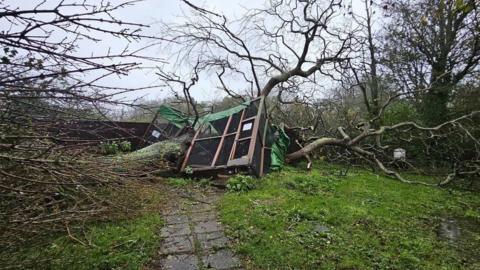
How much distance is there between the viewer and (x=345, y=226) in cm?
403

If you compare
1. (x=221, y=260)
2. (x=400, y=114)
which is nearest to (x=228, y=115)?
(x=221, y=260)

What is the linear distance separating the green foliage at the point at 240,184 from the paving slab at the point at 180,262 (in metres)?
2.34

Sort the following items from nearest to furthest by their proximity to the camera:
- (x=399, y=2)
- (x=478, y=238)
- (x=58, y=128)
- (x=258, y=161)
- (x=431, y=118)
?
(x=58, y=128)
(x=478, y=238)
(x=258, y=161)
(x=431, y=118)
(x=399, y=2)

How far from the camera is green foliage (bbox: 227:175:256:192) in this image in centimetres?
559

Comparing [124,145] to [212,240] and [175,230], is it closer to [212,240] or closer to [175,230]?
[175,230]

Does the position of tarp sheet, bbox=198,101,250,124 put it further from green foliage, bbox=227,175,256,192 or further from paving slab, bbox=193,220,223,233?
paving slab, bbox=193,220,223,233

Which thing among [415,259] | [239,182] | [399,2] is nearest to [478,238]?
[415,259]

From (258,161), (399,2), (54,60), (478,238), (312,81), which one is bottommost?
(478,238)

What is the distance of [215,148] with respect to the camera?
Result: 701cm

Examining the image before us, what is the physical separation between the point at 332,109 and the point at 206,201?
8091 millimetres

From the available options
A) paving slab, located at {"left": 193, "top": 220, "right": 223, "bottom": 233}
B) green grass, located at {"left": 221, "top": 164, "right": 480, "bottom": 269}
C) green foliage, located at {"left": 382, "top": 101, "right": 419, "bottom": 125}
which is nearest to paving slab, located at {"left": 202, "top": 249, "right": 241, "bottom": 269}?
green grass, located at {"left": 221, "top": 164, "right": 480, "bottom": 269}

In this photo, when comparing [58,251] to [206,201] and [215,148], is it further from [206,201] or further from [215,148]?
[215,148]

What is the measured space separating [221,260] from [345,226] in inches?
64.3

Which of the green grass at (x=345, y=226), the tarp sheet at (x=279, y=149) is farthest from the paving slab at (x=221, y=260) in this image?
the tarp sheet at (x=279, y=149)
